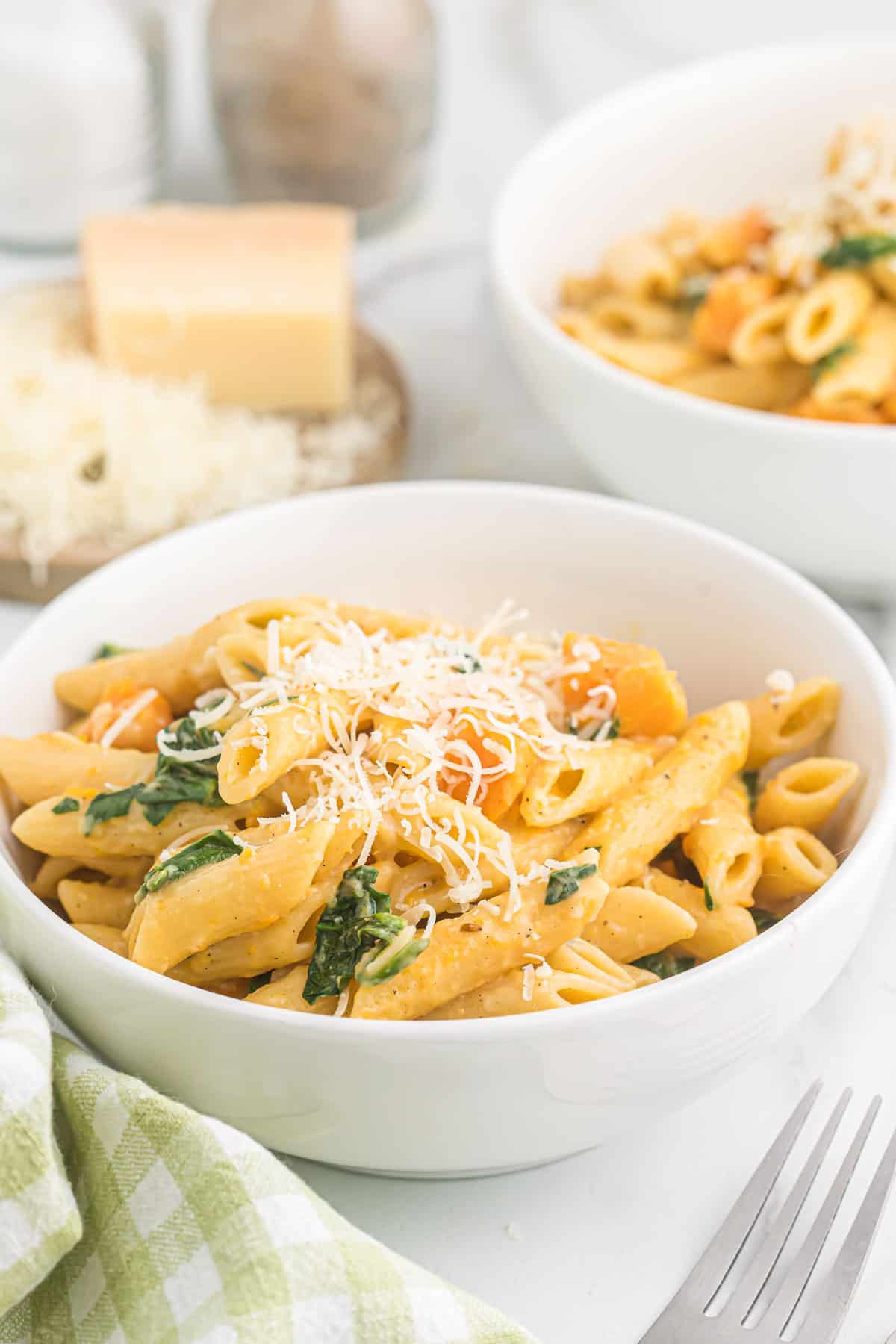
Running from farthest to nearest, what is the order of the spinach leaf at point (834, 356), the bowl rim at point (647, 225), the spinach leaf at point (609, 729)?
the spinach leaf at point (834, 356)
the bowl rim at point (647, 225)
the spinach leaf at point (609, 729)

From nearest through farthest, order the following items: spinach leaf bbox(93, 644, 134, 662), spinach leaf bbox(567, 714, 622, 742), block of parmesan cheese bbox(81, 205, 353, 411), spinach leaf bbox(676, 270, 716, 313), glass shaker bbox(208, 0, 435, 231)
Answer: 1. spinach leaf bbox(567, 714, 622, 742)
2. spinach leaf bbox(93, 644, 134, 662)
3. spinach leaf bbox(676, 270, 716, 313)
4. block of parmesan cheese bbox(81, 205, 353, 411)
5. glass shaker bbox(208, 0, 435, 231)

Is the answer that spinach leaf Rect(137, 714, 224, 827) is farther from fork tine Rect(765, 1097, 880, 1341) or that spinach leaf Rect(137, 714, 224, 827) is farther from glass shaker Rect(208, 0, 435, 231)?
glass shaker Rect(208, 0, 435, 231)

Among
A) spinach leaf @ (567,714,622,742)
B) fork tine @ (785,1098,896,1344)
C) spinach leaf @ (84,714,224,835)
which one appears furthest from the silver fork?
spinach leaf @ (84,714,224,835)

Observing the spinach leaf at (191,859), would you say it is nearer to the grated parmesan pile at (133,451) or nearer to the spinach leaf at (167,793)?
the spinach leaf at (167,793)

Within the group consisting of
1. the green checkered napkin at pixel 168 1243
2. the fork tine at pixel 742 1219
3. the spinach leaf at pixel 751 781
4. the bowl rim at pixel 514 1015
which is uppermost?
the bowl rim at pixel 514 1015

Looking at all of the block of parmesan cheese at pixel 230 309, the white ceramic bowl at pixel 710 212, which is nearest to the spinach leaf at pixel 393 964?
the white ceramic bowl at pixel 710 212

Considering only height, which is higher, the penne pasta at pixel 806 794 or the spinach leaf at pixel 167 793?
the spinach leaf at pixel 167 793
